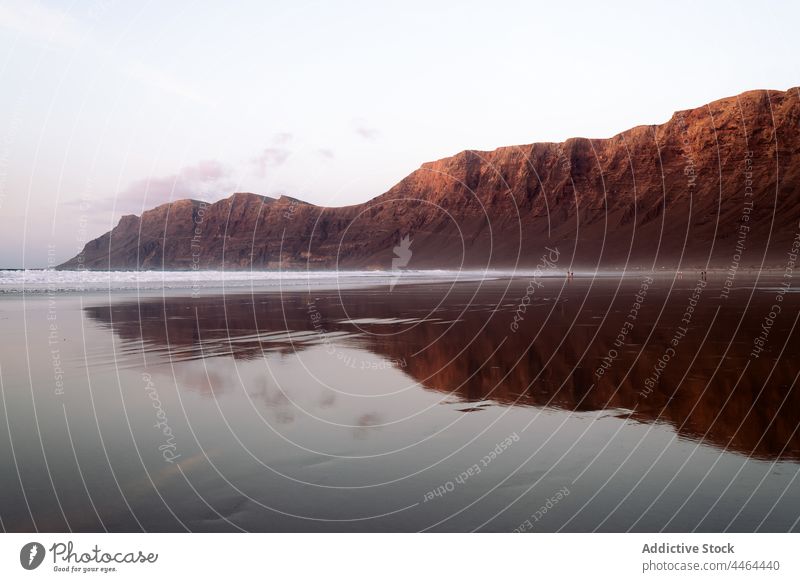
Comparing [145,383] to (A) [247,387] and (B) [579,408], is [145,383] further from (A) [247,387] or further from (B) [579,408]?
(B) [579,408]

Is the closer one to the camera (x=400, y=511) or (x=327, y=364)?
(x=400, y=511)

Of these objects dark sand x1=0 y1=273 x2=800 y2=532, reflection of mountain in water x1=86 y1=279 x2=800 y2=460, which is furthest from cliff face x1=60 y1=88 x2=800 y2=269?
dark sand x1=0 y1=273 x2=800 y2=532

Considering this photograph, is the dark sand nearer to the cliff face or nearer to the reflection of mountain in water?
the reflection of mountain in water

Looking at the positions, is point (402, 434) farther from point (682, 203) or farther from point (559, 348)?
point (682, 203)

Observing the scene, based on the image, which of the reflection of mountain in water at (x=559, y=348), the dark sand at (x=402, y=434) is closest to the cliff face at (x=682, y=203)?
the reflection of mountain in water at (x=559, y=348)

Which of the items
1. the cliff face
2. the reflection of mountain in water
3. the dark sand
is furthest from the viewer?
the cliff face
